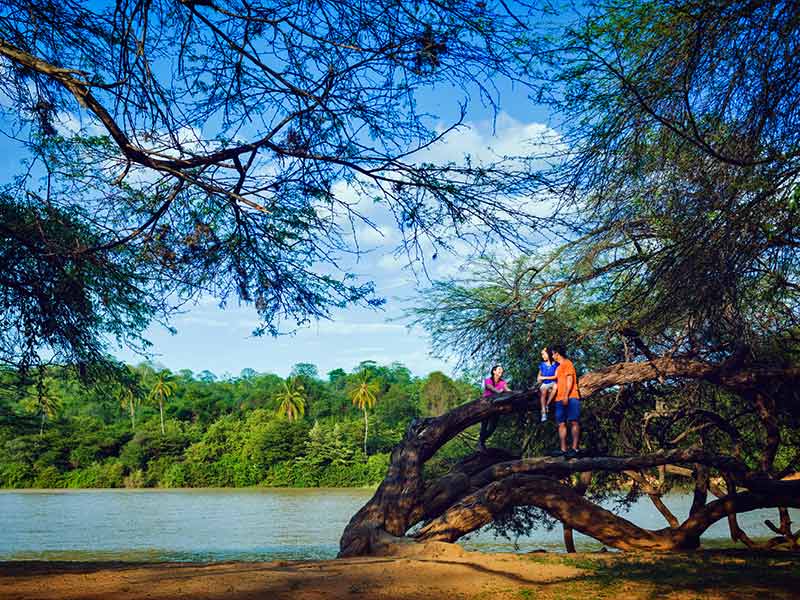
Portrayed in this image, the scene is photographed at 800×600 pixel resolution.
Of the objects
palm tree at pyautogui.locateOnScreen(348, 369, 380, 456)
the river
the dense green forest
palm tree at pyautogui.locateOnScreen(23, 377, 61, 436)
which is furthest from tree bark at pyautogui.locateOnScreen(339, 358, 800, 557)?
palm tree at pyautogui.locateOnScreen(348, 369, 380, 456)

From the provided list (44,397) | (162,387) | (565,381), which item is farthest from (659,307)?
(162,387)

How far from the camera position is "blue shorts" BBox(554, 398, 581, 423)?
9594mm

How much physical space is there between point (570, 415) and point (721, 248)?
4.06 m

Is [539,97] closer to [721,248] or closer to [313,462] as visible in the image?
[721,248]

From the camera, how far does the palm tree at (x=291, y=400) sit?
202ft

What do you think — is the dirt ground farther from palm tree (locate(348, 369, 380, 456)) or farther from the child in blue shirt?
palm tree (locate(348, 369, 380, 456))

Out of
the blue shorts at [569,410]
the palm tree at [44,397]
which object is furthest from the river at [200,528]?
the blue shorts at [569,410]

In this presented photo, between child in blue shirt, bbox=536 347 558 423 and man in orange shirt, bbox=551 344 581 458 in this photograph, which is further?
child in blue shirt, bbox=536 347 558 423

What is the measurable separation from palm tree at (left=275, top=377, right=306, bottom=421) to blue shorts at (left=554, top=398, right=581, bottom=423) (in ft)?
171

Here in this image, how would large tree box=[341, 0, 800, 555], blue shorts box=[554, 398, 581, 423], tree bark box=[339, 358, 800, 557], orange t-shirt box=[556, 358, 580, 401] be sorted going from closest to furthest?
large tree box=[341, 0, 800, 555], orange t-shirt box=[556, 358, 580, 401], blue shorts box=[554, 398, 581, 423], tree bark box=[339, 358, 800, 557]

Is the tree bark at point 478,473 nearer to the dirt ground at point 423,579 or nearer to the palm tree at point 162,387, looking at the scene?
the dirt ground at point 423,579

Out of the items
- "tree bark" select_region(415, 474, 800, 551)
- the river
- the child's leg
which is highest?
the child's leg

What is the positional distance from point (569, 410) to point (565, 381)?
45cm

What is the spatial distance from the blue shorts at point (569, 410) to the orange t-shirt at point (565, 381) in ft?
0.31
